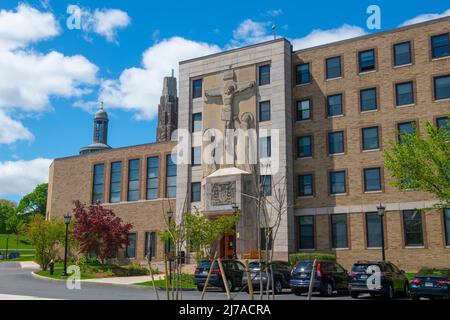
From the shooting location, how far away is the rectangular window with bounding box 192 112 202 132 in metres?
46.2

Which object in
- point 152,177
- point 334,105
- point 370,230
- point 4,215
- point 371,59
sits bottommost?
point 370,230

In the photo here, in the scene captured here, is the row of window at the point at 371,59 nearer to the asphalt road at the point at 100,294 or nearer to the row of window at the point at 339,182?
the row of window at the point at 339,182

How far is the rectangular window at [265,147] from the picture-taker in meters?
41.8

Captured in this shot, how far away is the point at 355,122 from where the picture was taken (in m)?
40.3

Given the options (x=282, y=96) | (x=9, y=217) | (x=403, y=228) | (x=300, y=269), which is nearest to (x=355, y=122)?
(x=282, y=96)

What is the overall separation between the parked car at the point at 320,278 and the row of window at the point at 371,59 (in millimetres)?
20220

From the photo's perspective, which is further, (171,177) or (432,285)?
(171,177)

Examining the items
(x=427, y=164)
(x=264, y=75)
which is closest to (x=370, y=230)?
(x=427, y=164)

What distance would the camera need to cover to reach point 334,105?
136ft

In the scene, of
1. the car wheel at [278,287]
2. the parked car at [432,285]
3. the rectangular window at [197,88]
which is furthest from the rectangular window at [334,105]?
the parked car at [432,285]

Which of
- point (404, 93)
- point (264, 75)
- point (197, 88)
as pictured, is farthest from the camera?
point (197, 88)

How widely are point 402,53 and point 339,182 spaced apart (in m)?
10.7

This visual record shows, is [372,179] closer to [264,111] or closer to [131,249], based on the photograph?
[264,111]
